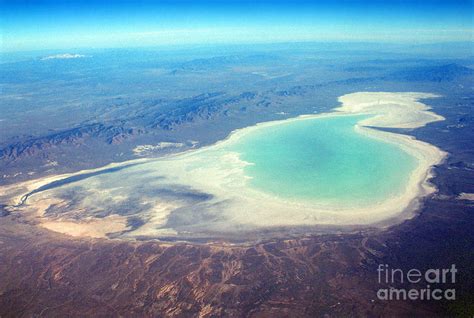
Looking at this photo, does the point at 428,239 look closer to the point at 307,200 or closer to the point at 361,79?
the point at 307,200

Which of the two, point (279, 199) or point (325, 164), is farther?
point (325, 164)

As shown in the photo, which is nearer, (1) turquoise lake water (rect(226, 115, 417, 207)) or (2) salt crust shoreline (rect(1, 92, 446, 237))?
(2) salt crust shoreline (rect(1, 92, 446, 237))

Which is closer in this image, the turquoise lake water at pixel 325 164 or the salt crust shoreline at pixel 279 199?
the salt crust shoreline at pixel 279 199

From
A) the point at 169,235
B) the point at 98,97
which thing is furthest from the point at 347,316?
the point at 98,97
